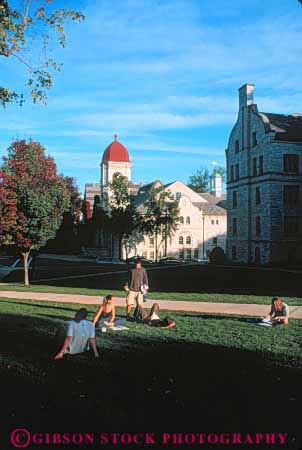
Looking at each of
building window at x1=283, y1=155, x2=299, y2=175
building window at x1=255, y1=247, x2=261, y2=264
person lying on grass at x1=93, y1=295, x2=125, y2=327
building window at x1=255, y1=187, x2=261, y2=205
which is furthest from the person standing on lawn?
building window at x1=255, y1=187, x2=261, y2=205

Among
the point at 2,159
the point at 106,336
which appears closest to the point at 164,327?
the point at 106,336

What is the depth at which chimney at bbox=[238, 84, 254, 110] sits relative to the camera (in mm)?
45875

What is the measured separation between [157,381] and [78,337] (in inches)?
78.5

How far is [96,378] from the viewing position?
7383 mm

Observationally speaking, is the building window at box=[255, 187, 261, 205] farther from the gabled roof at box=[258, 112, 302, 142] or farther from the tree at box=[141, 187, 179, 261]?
the tree at box=[141, 187, 179, 261]

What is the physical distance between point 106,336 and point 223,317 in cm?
466

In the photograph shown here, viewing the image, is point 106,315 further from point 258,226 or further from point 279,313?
point 258,226

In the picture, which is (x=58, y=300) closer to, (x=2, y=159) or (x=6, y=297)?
(x=6, y=297)

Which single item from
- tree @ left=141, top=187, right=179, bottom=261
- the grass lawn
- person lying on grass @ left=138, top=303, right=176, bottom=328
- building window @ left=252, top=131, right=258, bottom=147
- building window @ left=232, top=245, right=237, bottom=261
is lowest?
the grass lawn

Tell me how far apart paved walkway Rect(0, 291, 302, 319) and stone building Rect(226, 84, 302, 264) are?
2421 centimetres

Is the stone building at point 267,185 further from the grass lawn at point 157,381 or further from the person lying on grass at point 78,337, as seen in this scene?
the person lying on grass at point 78,337

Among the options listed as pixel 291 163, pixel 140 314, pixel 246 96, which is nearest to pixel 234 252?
pixel 291 163

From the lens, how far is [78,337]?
8609 millimetres

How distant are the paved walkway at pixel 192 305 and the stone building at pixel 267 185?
2421 centimetres
